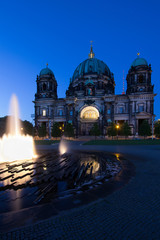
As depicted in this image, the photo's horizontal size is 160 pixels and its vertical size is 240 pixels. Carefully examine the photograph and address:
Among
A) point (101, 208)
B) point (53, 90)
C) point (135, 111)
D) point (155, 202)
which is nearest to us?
point (101, 208)

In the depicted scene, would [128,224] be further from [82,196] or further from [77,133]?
[77,133]

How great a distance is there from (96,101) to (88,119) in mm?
8539

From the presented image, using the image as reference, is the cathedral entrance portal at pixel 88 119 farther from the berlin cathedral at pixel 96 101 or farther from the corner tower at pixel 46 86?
the corner tower at pixel 46 86

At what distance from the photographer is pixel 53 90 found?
6166 cm

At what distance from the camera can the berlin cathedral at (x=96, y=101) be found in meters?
48.4

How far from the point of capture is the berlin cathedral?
48438 mm

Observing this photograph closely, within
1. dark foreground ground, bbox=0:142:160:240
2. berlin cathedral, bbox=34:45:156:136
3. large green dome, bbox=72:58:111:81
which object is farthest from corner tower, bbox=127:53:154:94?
dark foreground ground, bbox=0:142:160:240

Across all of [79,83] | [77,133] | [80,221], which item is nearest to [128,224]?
[80,221]

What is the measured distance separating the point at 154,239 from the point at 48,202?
2.93 m

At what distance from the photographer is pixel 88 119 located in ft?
184

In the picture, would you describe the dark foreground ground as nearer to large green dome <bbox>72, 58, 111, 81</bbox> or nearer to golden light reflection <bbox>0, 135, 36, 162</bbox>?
golden light reflection <bbox>0, 135, 36, 162</bbox>

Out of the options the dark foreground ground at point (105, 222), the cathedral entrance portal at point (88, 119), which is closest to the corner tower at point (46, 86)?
the cathedral entrance portal at point (88, 119)

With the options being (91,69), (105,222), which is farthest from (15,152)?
(91,69)

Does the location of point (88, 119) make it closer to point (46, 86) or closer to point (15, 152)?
point (46, 86)
